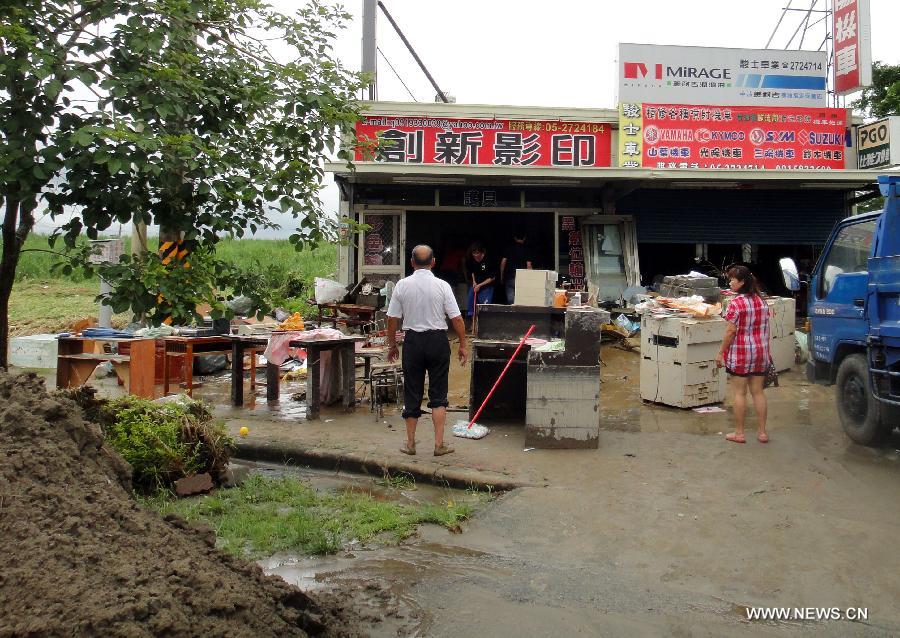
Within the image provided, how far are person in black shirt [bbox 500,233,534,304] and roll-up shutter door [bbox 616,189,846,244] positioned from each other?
6.89ft

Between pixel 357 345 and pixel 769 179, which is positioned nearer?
pixel 357 345

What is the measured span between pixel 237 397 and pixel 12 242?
3924mm

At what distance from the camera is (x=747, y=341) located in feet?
22.8

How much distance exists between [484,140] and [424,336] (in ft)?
26.8

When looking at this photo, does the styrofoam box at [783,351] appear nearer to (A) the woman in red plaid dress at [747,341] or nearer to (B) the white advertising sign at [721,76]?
(A) the woman in red plaid dress at [747,341]

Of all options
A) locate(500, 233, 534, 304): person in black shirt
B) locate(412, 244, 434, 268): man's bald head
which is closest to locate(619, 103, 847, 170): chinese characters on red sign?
locate(500, 233, 534, 304): person in black shirt

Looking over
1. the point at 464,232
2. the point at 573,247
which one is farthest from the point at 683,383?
the point at 464,232

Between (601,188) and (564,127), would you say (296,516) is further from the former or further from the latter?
(601,188)

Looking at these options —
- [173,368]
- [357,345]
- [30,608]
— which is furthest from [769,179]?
[30,608]

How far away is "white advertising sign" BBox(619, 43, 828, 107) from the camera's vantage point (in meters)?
14.5

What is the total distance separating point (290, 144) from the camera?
199 inches

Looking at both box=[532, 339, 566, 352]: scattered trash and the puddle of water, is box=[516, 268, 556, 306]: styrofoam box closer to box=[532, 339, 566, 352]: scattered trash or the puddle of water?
box=[532, 339, 566, 352]: scattered trash

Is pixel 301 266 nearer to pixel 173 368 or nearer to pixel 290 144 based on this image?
pixel 173 368

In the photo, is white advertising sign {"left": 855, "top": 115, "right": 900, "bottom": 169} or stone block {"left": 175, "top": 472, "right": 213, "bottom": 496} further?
white advertising sign {"left": 855, "top": 115, "right": 900, "bottom": 169}
